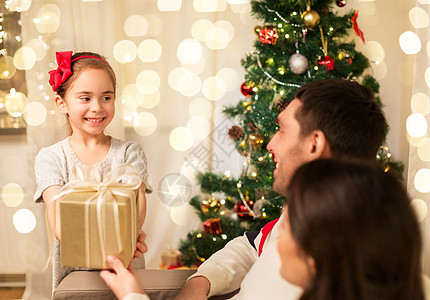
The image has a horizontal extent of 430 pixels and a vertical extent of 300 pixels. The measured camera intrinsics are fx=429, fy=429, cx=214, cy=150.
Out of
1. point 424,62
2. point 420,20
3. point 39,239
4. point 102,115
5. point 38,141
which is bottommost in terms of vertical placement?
point 39,239

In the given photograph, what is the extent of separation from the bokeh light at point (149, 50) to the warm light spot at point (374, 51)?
4.61 feet

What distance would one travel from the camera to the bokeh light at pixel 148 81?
9.30ft

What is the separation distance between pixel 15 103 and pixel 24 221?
75cm

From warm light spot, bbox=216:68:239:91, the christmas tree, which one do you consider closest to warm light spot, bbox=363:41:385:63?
the christmas tree

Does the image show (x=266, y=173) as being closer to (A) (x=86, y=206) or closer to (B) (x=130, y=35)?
(B) (x=130, y=35)

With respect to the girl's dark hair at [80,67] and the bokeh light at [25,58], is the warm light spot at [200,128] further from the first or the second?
the girl's dark hair at [80,67]

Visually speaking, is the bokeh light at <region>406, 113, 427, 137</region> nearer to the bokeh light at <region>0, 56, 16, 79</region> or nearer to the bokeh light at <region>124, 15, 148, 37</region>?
the bokeh light at <region>124, 15, 148, 37</region>

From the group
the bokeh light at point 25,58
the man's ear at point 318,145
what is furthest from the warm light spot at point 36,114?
the man's ear at point 318,145

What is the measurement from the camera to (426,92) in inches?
75.5

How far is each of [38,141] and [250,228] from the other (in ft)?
4.55

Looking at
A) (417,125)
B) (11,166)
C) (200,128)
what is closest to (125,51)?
(200,128)

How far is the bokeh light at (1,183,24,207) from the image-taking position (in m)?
2.74

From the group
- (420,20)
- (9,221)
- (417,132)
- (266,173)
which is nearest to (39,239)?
(9,221)

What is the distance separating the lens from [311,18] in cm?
206
